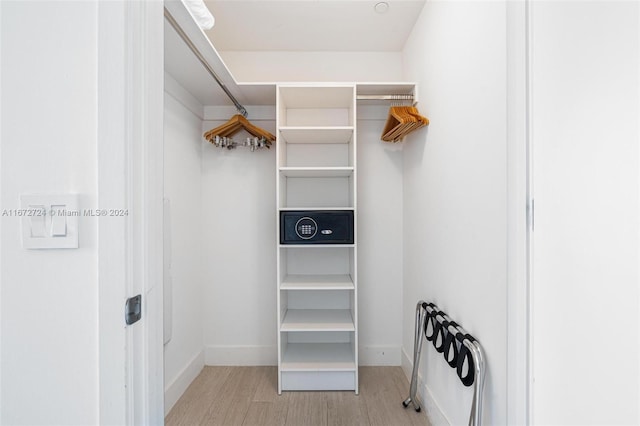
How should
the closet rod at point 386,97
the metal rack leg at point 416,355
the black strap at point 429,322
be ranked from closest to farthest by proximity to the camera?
1. the black strap at point 429,322
2. the metal rack leg at point 416,355
3. the closet rod at point 386,97

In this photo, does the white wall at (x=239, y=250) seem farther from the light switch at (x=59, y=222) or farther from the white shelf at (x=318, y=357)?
the light switch at (x=59, y=222)

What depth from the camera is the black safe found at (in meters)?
2.07

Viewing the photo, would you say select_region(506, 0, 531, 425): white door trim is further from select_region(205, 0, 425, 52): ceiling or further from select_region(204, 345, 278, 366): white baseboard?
select_region(204, 345, 278, 366): white baseboard

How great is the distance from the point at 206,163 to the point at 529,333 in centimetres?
229

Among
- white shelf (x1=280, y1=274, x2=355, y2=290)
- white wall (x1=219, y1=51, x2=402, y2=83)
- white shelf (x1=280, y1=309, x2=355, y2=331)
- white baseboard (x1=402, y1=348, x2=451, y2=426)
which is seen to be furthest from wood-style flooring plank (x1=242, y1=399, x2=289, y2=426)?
white wall (x1=219, y1=51, x2=402, y2=83)

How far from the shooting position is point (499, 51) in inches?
43.4

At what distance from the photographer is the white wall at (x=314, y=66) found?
246 cm

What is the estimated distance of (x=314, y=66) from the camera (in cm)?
246

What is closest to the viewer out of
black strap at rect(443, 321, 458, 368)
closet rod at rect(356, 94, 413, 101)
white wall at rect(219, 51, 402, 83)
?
black strap at rect(443, 321, 458, 368)

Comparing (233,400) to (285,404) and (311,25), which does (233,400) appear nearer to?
(285,404)

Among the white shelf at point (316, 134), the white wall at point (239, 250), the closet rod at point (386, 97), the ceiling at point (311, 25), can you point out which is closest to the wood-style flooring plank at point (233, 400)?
the white wall at point (239, 250)

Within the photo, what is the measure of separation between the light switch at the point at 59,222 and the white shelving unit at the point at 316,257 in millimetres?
1427

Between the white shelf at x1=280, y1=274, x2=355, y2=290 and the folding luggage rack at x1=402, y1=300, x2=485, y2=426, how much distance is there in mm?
514
